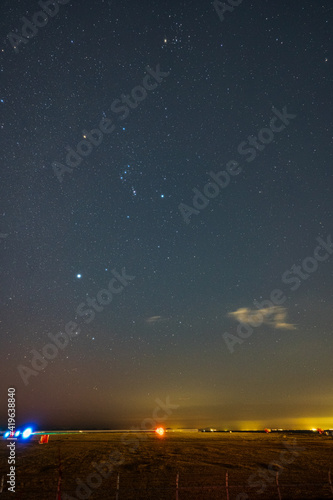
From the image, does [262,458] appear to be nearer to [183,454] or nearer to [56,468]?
[183,454]

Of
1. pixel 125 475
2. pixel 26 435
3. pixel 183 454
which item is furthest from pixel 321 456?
pixel 26 435

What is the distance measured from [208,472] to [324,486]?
6.45 metres

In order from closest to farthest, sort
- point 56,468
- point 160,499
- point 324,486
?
point 160,499 < point 324,486 < point 56,468

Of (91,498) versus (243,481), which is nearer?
(91,498)

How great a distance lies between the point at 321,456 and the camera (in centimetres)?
3145

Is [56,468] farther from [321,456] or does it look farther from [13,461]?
[321,456]

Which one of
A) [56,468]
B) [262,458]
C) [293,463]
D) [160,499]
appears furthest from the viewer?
[262,458]

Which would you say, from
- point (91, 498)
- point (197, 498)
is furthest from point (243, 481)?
point (91, 498)

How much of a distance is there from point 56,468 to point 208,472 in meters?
9.44

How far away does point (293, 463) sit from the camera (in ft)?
88.1
